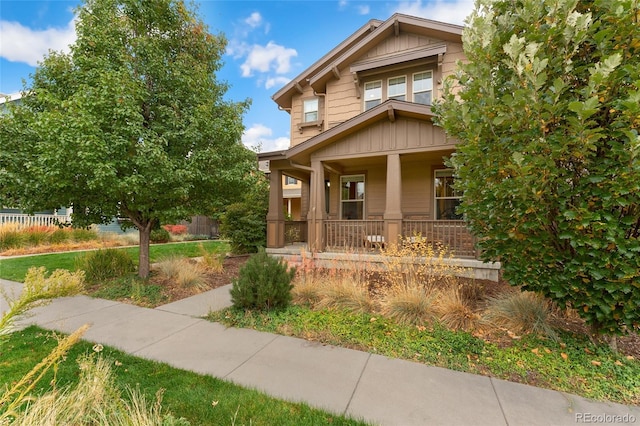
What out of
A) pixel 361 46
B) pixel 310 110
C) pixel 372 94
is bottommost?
pixel 310 110

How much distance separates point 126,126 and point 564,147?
676 centimetres

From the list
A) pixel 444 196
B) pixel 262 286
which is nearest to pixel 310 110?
pixel 444 196

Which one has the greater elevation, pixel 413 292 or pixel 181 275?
pixel 413 292

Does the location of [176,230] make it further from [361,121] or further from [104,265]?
[361,121]

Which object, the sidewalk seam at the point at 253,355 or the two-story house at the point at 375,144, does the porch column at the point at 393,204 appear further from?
the sidewalk seam at the point at 253,355

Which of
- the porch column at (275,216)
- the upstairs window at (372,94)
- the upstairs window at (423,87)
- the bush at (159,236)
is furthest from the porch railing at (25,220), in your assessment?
the upstairs window at (423,87)

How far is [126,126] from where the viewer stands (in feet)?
17.5

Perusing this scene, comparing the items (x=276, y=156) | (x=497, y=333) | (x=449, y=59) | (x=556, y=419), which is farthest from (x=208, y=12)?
(x=556, y=419)

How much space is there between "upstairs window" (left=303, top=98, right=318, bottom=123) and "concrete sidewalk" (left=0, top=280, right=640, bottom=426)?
8746mm

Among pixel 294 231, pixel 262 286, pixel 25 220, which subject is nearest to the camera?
pixel 262 286

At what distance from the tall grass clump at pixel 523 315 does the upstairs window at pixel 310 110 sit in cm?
900

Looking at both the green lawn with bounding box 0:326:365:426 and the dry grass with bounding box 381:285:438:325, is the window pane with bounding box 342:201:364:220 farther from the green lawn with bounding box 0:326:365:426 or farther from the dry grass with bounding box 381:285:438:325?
the green lawn with bounding box 0:326:365:426

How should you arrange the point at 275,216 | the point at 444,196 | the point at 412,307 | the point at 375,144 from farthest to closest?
the point at 275,216 → the point at 444,196 → the point at 375,144 → the point at 412,307

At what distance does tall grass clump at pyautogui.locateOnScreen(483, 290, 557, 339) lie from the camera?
3.85 meters
